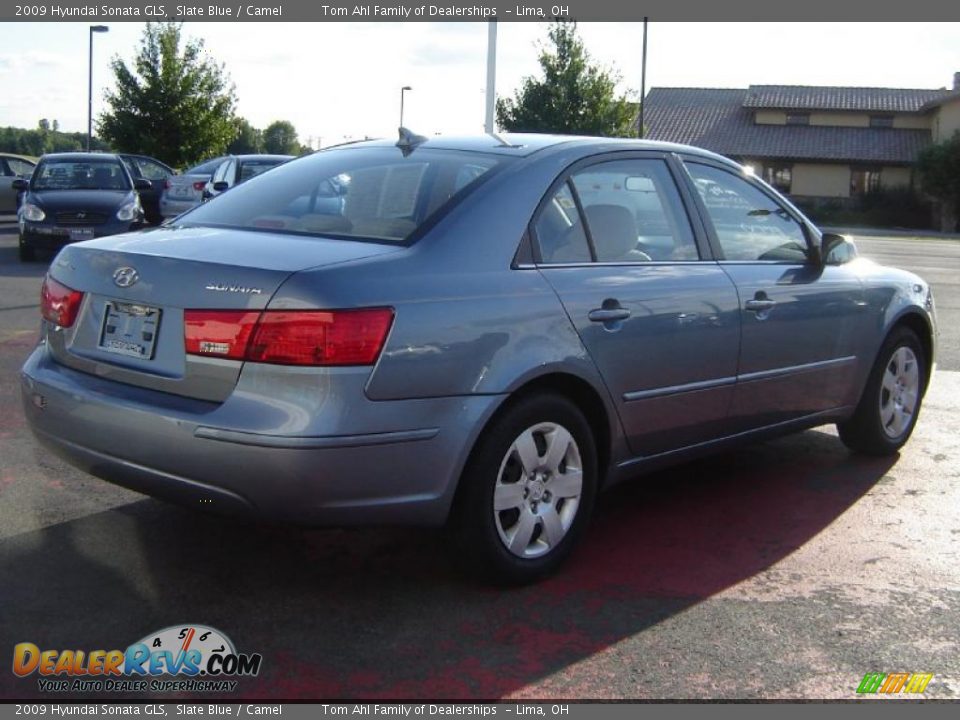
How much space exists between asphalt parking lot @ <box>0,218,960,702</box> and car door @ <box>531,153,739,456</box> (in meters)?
0.57

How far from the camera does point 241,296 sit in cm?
372

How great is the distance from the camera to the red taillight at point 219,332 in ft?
12.1

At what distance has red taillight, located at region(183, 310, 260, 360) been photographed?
3.70 m

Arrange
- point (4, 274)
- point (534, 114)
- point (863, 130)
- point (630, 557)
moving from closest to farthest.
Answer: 1. point (630, 557)
2. point (4, 274)
3. point (534, 114)
4. point (863, 130)

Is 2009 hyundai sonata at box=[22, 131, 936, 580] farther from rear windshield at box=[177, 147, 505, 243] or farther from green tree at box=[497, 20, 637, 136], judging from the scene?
green tree at box=[497, 20, 637, 136]

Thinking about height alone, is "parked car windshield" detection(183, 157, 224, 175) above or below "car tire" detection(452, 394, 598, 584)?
above

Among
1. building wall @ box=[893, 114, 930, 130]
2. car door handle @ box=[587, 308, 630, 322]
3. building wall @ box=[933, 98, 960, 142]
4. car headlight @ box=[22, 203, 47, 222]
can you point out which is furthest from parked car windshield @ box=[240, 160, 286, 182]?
building wall @ box=[893, 114, 930, 130]

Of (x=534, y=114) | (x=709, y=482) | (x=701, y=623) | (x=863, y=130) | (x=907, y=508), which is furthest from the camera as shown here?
(x=863, y=130)

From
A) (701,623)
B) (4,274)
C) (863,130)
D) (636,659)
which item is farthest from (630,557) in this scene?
(863,130)

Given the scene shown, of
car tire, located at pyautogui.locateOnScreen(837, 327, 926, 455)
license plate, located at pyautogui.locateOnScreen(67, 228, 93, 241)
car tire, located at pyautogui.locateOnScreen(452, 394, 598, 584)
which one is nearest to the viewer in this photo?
car tire, located at pyautogui.locateOnScreen(452, 394, 598, 584)

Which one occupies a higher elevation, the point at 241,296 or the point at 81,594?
the point at 241,296

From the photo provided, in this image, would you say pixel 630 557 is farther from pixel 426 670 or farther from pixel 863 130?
→ pixel 863 130

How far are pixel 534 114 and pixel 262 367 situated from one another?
34496 mm

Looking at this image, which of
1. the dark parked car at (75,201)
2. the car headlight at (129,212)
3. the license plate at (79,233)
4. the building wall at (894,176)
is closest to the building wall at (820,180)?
the building wall at (894,176)
